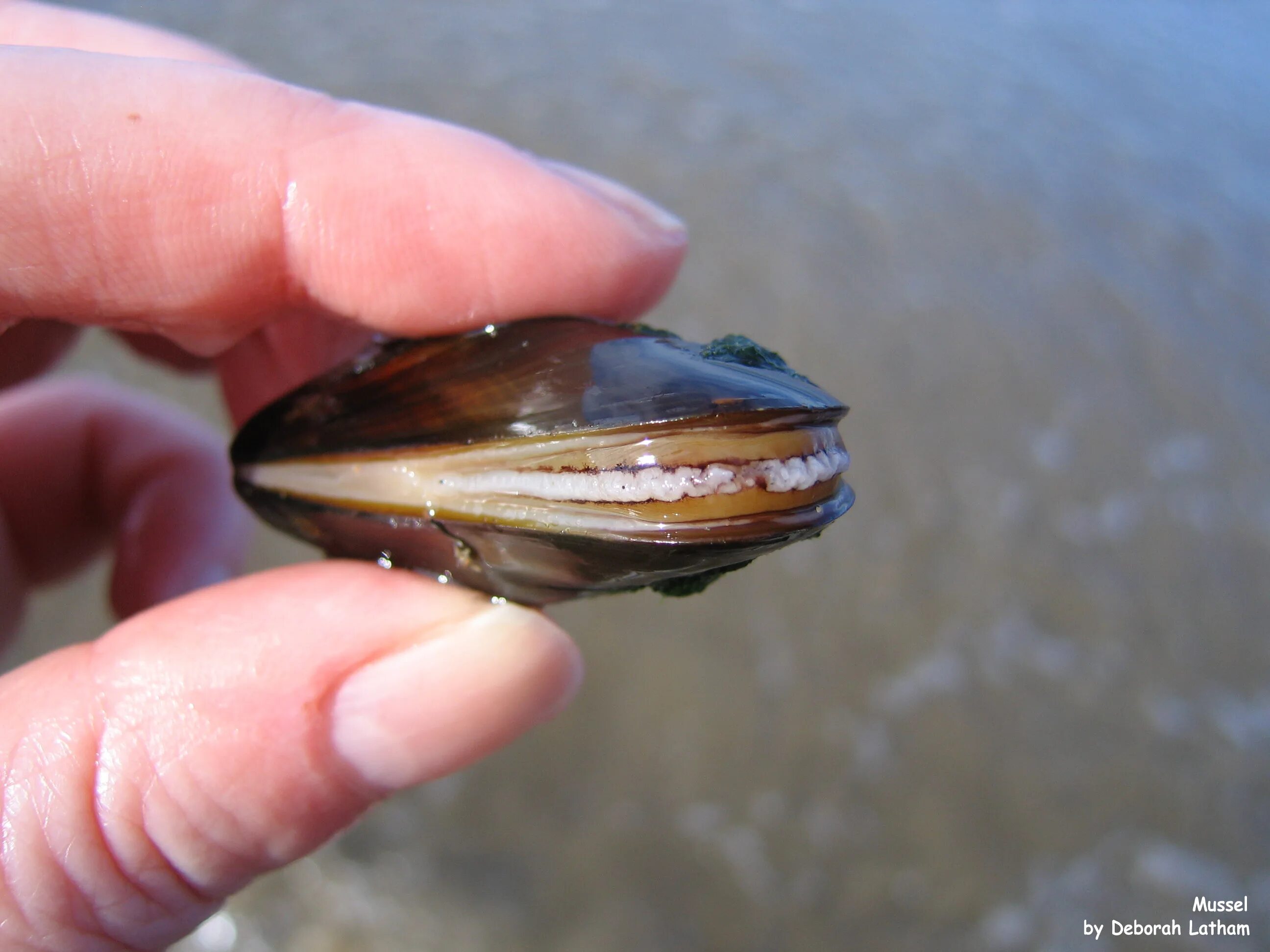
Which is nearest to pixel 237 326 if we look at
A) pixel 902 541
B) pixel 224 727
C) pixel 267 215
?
pixel 267 215

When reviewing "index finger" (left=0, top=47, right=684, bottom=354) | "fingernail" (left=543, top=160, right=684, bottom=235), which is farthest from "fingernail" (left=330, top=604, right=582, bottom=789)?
"fingernail" (left=543, top=160, right=684, bottom=235)

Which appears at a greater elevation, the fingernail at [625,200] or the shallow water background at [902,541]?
the fingernail at [625,200]

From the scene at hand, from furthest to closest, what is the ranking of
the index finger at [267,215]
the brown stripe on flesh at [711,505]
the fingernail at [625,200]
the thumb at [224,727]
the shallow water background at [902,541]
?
the shallow water background at [902,541]
the fingernail at [625,200]
the index finger at [267,215]
the thumb at [224,727]
the brown stripe on flesh at [711,505]

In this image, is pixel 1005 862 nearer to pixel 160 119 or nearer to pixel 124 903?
pixel 124 903

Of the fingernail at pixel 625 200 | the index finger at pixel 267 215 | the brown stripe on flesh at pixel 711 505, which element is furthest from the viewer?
the fingernail at pixel 625 200

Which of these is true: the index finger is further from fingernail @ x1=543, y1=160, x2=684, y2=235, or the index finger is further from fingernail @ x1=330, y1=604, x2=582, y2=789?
fingernail @ x1=330, y1=604, x2=582, y2=789

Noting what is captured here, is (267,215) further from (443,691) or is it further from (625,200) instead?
(443,691)

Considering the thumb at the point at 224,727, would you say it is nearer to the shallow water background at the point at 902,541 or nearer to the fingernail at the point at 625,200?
the fingernail at the point at 625,200

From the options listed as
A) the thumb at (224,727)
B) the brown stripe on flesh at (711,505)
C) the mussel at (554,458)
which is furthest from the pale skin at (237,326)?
the brown stripe on flesh at (711,505)
